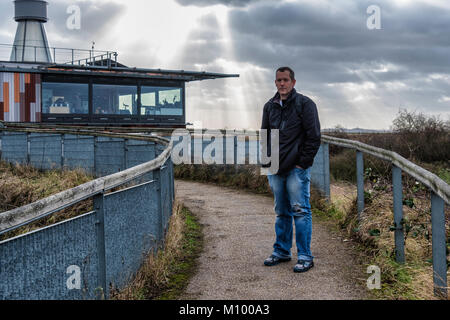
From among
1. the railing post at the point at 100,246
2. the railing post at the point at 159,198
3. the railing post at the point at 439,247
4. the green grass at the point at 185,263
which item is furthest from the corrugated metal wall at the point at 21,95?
the railing post at the point at 439,247

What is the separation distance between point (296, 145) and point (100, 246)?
215 cm

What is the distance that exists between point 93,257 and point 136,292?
2.78ft

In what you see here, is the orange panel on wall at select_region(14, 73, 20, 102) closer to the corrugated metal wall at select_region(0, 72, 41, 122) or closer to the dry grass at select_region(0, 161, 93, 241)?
the corrugated metal wall at select_region(0, 72, 41, 122)

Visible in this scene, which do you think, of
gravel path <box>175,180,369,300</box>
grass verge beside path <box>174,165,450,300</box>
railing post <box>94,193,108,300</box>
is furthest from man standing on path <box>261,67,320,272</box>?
railing post <box>94,193,108,300</box>

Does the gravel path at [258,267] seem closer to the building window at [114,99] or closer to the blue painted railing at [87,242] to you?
the blue painted railing at [87,242]

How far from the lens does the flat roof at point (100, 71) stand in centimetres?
2116

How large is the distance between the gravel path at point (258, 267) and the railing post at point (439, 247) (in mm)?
659

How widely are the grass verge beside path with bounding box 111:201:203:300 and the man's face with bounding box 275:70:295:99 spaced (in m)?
2.00

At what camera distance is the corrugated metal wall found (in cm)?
2111

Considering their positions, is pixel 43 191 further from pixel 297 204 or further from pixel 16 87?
pixel 16 87

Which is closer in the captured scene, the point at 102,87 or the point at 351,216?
the point at 351,216
